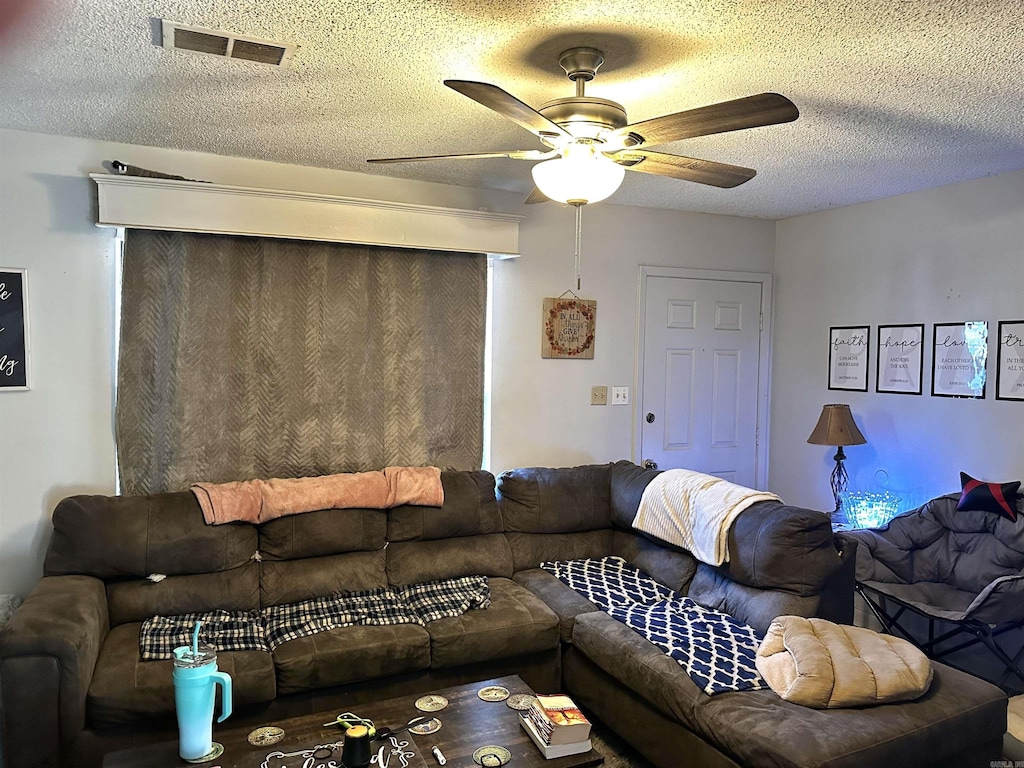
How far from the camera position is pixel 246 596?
2936 mm

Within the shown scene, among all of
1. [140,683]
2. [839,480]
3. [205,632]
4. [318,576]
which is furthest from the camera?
[839,480]

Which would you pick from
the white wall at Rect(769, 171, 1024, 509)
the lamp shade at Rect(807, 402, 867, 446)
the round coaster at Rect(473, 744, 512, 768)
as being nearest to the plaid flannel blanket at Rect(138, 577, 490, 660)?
the round coaster at Rect(473, 744, 512, 768)

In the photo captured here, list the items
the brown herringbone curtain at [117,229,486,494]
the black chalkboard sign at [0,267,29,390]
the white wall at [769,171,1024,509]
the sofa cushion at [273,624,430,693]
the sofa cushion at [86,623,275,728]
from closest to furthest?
the sofa cushion at [86,623,275,728]
the sofa cushion at [273,624,430,693]
the black chalkboard sign at [0,267,29,390]
the brown herringbone curtain at [117,229,486,494]
the white wall at [769,171,1024,509]

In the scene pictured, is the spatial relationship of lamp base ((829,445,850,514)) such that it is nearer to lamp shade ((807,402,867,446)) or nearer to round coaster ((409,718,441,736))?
lamp shade ((807,402,867,446))

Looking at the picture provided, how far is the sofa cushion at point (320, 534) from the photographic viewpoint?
307cm

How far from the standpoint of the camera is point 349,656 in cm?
258

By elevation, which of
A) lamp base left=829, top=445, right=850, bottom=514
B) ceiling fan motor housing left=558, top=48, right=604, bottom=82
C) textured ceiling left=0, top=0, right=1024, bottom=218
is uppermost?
textured ceiling left=0, top=0, right=1024, bottom=218

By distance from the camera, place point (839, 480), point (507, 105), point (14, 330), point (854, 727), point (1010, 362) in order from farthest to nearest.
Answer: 1. point (839, 480)
2. point (1010, 362)
3. point (14, 330)
4. point (854, 727)
5. point (507, 105)

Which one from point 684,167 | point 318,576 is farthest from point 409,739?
point 684,167

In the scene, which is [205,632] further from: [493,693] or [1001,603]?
[1001,603]

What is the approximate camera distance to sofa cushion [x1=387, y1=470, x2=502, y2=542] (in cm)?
329

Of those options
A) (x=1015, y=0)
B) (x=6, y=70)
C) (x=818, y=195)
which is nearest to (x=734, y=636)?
(x=1015, y=0)

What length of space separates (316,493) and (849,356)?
308 cm

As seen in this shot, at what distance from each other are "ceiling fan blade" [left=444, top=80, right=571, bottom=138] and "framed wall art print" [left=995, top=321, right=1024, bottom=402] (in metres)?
2.57
